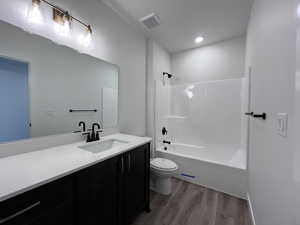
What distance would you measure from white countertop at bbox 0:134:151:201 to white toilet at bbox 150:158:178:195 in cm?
93

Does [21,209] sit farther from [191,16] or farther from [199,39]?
[199,39]

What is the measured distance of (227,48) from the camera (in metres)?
2.66

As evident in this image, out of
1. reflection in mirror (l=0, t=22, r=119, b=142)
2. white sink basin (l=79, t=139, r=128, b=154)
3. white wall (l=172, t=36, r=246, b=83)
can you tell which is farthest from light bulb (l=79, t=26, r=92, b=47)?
white wall (l=172, t=36, r=246, b=83)

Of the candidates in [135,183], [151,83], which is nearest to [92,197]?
[135,183]

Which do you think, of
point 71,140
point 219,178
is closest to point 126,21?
point 71,140

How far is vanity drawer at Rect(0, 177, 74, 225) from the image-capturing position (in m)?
0.59

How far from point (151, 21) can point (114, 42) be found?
0.67m

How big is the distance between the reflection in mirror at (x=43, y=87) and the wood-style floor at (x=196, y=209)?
1.35m

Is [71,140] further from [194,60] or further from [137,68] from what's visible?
[194,60]

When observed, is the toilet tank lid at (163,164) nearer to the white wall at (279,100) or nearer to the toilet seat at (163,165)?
the toilet seat at (163,165)

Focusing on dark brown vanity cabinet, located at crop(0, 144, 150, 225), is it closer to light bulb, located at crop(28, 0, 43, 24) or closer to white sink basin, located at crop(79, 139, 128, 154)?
white sink basin, located at crop(79, 139, 128, 154)

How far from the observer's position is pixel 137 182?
145 centimetres

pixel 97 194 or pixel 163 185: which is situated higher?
pixel 97 194

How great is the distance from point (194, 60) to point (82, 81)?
8.22 ft
